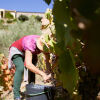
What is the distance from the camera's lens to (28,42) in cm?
310

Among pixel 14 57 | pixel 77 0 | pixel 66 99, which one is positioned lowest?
pixel 66 99

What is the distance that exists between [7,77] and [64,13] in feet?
13.6

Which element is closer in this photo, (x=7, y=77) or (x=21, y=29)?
(x=7, y=77)

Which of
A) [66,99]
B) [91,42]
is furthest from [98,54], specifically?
[66,99]

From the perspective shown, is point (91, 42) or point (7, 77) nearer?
point (91, 42)

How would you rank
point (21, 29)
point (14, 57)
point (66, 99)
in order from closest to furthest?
point (66, 99), point (14, 57), point (21, 29)

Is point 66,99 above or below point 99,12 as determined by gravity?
below

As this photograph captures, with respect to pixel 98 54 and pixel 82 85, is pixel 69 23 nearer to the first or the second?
pixel 98 54

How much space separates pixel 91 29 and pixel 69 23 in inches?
11.1

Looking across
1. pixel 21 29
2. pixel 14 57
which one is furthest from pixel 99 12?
pixel 21 29

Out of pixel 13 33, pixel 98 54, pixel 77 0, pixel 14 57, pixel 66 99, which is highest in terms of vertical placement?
pixel 13 33

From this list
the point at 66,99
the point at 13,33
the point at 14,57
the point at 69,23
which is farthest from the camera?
the point at 13,33

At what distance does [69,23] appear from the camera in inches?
27.4

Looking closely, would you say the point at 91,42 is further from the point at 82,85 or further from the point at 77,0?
the point at 82,85
